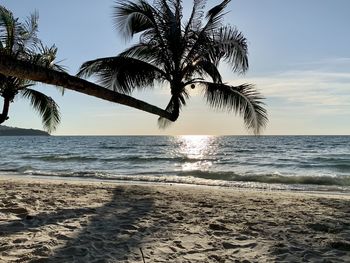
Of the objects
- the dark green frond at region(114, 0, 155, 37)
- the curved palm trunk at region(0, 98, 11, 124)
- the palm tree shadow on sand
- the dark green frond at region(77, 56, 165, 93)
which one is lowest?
the palm tree shadow on sand

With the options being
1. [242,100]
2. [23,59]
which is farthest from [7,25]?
[242,100]

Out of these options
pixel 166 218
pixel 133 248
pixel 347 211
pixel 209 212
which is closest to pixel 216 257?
pixel 133 248

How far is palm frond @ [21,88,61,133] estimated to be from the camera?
10393 millimetres

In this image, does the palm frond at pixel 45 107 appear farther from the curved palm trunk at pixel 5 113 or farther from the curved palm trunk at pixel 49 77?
the curved palm trunk at pixel 49 77

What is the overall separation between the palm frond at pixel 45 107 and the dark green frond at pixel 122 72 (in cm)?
240

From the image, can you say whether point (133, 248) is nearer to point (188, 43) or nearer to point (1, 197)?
point (1, 197)

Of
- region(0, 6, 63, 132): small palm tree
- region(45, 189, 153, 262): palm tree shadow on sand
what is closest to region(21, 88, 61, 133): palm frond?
region(0, 6, 63, 132): small palm tree

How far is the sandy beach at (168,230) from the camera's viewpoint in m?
4.14

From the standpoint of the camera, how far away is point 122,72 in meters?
8.46

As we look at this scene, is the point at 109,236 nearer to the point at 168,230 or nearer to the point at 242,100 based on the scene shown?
the point at 168,230

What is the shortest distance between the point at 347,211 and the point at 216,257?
12.8 ft

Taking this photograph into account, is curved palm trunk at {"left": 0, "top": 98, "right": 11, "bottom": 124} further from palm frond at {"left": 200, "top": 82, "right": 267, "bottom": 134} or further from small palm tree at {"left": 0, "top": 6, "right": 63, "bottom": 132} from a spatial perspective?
palm frond at {"left": 200, "top": 82, "right": 267, "bottom": 134}

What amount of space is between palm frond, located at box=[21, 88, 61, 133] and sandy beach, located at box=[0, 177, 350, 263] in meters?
3.44

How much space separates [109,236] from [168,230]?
81cm
